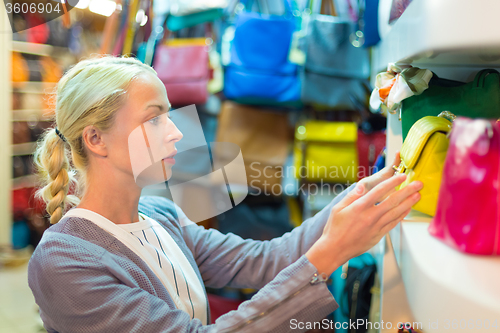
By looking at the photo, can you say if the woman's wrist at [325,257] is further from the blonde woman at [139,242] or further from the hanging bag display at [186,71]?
the hanging bag display at [186,71]

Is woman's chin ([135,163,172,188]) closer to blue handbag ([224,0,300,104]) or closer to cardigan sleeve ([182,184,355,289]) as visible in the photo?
cardigan sleeve ([182,184,355,289])

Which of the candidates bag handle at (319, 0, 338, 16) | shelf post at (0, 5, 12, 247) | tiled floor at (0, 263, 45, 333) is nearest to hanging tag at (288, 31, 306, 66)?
bag handle at (319, 0, 338, 16)

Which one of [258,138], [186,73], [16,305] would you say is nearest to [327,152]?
[258,138]

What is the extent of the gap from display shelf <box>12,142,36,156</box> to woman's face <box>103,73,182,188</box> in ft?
8.96

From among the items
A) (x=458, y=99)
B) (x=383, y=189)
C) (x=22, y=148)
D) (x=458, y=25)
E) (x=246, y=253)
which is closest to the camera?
(x=458, y=25)

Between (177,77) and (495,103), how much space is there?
1.52 meters

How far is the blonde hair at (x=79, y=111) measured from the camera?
0.78 meters

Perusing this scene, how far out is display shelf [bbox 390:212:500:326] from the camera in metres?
0.37

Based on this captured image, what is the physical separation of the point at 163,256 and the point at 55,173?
310 millimetres

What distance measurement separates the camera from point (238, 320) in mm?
646

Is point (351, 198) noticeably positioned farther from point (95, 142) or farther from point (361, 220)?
point (95, 142)

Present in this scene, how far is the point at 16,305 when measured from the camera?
7.64ft

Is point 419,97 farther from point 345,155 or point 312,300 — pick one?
point 345,155

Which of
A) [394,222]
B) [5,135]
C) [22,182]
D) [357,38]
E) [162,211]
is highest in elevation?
[357,38]
